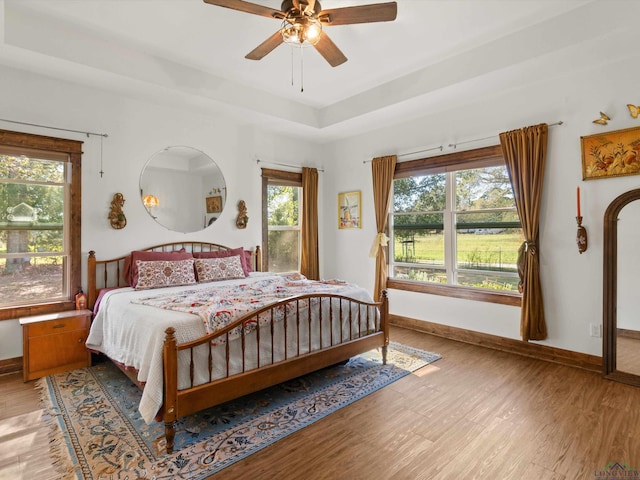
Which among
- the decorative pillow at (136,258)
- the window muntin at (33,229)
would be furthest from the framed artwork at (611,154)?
the window muntin at (33,229)

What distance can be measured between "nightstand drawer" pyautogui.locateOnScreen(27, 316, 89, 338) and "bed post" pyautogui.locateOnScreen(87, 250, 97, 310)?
289mm

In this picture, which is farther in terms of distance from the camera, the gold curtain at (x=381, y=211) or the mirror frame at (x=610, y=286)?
the gold curtain at (x=381, y=211)

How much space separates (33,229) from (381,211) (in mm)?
4018

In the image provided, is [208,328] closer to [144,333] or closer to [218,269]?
[144,333]

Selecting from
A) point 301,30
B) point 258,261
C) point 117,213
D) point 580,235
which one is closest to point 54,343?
point 117,213

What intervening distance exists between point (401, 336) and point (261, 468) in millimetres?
2846

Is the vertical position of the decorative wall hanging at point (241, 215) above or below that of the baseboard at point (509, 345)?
above

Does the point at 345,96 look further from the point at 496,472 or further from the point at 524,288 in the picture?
the point at 496,472

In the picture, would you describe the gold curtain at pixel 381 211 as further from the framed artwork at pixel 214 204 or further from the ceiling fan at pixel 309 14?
the ceiling fan at pixel 309 14

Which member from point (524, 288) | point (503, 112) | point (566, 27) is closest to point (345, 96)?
point (503, 112)

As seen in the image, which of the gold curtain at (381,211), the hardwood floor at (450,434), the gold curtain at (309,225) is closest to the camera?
the hardwood floor at (450,434)

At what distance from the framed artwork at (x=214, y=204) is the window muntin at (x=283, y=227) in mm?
832

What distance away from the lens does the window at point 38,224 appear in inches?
133

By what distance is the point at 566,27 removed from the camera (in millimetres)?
2938
